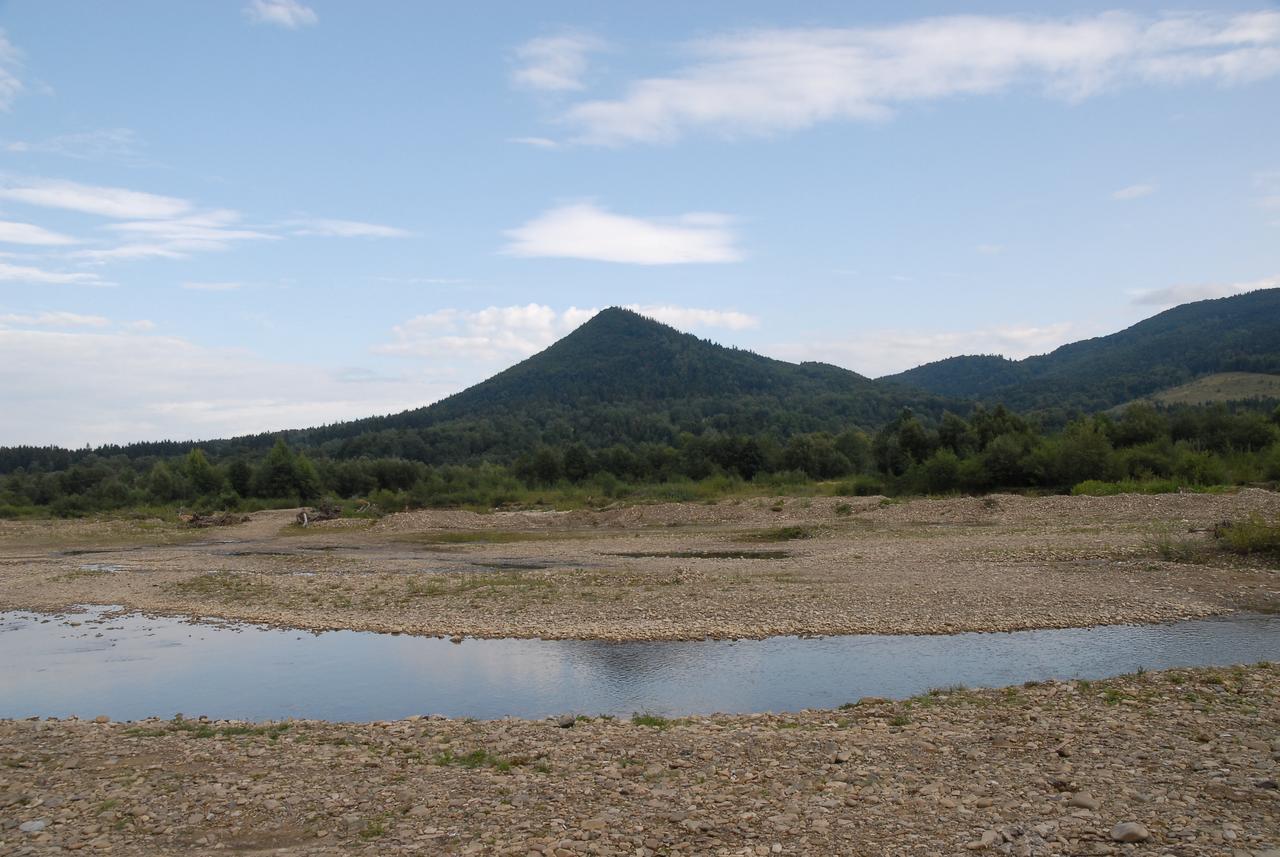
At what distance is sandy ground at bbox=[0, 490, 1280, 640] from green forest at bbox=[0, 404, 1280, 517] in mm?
7934

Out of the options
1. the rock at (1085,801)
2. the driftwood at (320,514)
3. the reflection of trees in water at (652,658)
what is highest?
the driftwood at (320,514)

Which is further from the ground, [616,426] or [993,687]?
[616,426]

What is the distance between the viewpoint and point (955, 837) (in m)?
7.41

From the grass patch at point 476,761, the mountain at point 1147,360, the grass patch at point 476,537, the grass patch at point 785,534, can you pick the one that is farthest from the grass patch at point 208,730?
the mountain at point 1147,360

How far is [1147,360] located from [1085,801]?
15980cm

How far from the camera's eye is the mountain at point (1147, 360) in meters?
124

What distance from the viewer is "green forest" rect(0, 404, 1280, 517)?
48.3 m

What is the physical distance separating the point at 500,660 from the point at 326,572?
58.6 feet

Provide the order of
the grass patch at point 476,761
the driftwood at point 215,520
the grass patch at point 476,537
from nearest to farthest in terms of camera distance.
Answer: the grass patch at point 476,761
the grass patch at point 476,537
the driftwood at point 215,520

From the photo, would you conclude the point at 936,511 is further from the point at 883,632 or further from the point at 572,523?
the point at 883,632

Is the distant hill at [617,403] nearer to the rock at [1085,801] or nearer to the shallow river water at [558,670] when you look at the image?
the shallow river water at [558,670]

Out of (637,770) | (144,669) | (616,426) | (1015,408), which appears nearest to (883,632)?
(637,770)

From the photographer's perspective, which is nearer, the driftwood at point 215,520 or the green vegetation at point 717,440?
the green vegetation at point 717,440

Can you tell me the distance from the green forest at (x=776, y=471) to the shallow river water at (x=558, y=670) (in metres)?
31.9
